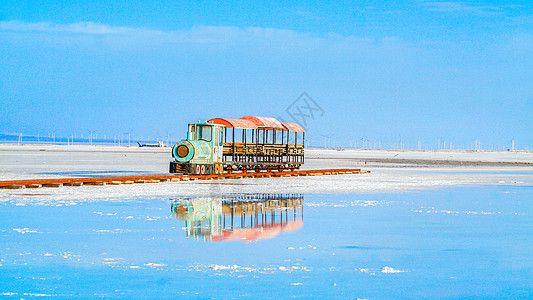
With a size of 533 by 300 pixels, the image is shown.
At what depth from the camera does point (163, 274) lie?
32.3 ft

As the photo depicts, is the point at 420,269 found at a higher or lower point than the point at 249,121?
lower

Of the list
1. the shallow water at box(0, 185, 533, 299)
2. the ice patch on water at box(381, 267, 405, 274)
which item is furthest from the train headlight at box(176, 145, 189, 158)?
the ice patch on water at box(381, 267, 405, 274)

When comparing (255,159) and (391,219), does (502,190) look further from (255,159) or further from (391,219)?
(255,159)

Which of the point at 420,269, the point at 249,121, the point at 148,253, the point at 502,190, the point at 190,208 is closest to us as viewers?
the point at 420,269

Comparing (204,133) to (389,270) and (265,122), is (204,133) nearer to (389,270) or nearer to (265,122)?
(265,122)

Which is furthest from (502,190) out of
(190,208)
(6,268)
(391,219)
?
(6,268)

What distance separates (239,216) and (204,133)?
22.5m

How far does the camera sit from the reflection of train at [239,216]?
1435cm

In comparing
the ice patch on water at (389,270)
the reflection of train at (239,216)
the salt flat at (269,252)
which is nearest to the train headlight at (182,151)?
the reflection of train at (239,216)

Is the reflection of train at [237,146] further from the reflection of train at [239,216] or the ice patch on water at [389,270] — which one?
the ice patch on water at [389,270]

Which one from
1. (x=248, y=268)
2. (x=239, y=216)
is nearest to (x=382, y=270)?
(x=248, y=268)

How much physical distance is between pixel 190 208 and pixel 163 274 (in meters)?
9.59

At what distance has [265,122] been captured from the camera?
4553 centimetres

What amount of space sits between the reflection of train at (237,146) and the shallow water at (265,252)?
1809 cm
